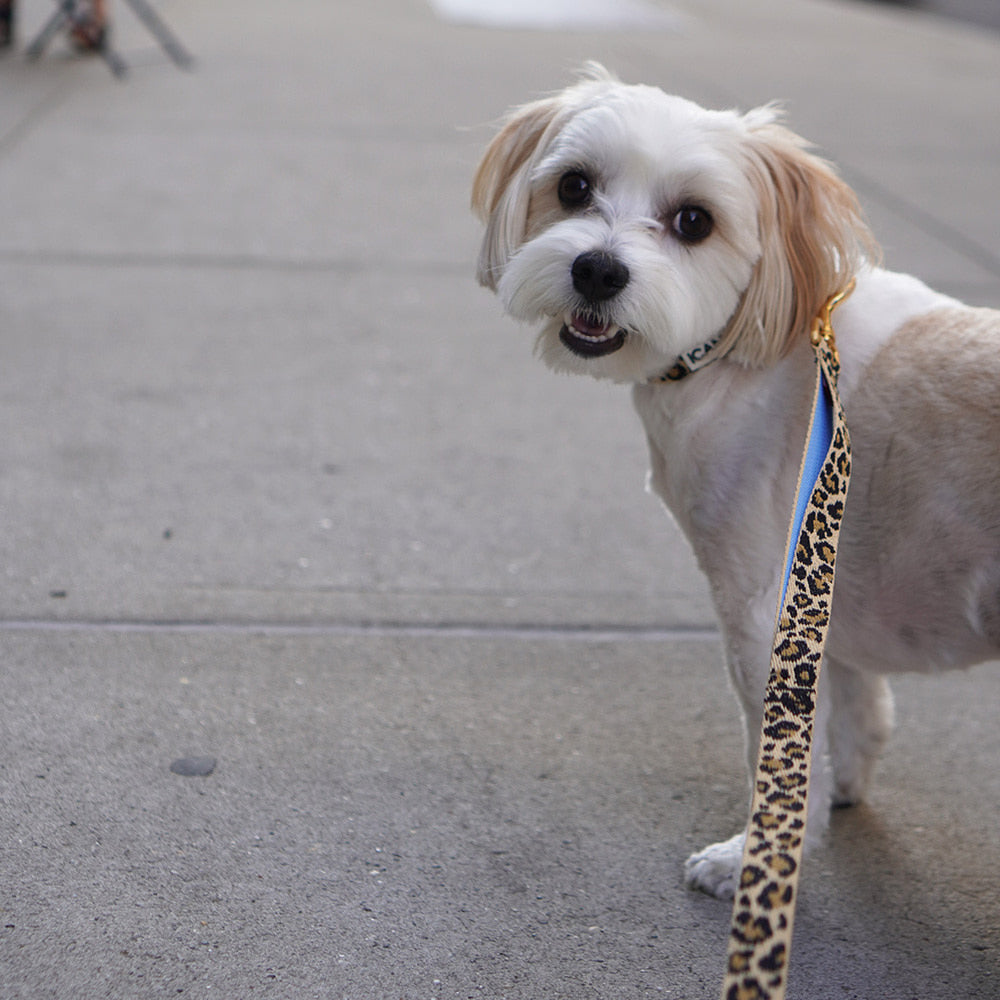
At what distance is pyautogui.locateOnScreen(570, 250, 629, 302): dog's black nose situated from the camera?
225 centimetres

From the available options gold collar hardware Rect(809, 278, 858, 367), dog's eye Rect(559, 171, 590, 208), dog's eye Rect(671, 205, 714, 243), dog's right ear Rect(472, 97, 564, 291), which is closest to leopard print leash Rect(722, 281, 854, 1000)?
gold collar hardware Rect(809, 278, 858, 367)

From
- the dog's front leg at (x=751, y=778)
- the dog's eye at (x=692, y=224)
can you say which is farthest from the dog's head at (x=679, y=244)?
Result: the dog's front leg at (x=751, y=778)

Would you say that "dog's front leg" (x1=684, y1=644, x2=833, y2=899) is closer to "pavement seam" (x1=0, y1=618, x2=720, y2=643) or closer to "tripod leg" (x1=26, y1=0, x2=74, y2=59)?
"pavement seam" (x1=0, y1=618, x2=720, y2=643)

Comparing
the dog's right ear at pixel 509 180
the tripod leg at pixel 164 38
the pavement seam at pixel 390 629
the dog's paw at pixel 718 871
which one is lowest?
the tripod leg at pixel 164 38

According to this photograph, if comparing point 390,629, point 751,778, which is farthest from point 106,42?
point 751,778

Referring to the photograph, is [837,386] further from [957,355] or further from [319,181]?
[319,181]

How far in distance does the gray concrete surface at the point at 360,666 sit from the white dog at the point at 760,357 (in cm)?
34

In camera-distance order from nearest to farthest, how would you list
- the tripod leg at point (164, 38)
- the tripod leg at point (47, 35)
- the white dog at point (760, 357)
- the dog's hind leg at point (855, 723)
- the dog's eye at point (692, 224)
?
the white dog at point (760, 357) → the dog's eye at point (692, 224) → the dog's hind leg at point (855, 723) → the tripod leg at point (47, 35) → the tripod leg at point (164, 38)

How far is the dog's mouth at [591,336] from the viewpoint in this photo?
7.63 feet

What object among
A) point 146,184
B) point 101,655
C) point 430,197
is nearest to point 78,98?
point 146,184

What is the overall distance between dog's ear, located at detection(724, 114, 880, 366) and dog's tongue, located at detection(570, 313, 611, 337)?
25 cm

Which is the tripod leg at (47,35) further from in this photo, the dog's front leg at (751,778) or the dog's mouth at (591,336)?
the dog's front leg at (751,778)

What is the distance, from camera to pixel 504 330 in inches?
223

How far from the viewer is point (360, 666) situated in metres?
3.18
